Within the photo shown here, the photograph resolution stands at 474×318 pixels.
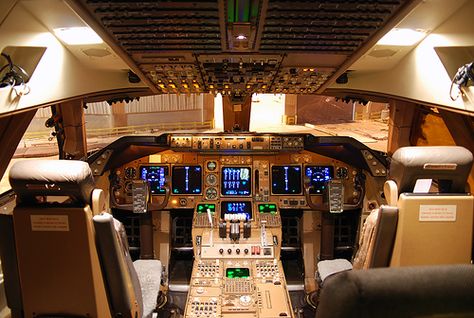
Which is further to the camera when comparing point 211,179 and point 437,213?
point 211,179

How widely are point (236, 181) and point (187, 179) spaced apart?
56 centimetres

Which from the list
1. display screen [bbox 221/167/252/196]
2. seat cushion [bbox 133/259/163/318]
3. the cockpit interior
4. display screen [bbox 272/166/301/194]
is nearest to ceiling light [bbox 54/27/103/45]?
the cockpit interior

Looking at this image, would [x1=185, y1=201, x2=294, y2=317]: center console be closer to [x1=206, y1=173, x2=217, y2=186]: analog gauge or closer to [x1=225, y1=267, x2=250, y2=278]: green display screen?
[x1=225, y1=267, x2=250, y2=278]: green display screen

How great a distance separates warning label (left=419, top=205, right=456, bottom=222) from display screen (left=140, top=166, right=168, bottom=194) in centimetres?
286

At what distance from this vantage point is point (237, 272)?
11.6ft

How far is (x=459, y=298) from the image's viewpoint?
74 centimetres

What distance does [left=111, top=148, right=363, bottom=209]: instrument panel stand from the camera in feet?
14.1

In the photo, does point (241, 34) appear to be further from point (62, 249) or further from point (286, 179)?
point (286, 179)

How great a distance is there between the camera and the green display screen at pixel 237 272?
11.4 feet

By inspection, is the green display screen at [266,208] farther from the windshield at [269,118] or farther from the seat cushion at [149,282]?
the windshield at [269,118]

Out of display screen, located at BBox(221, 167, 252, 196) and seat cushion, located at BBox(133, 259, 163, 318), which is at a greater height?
display screen, located at BBox(221, 167, 252, 196)

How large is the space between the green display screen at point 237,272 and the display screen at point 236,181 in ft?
3.28

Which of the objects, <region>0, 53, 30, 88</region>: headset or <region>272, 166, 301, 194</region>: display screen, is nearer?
<region>0, 53, 30, 88</region>: headset

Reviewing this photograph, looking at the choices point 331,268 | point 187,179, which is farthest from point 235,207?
point 331,268
